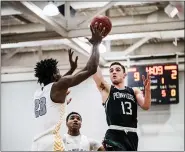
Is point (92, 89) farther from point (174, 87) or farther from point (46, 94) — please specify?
point (46, 94)

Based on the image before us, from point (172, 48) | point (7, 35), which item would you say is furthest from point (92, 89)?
point (7, 35)

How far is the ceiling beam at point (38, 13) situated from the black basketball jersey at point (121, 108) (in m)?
2.36

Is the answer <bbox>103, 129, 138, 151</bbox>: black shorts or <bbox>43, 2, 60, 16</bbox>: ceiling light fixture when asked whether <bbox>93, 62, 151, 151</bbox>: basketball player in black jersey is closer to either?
<bbox>103, 129, 138, 151</bbox>: black shorts

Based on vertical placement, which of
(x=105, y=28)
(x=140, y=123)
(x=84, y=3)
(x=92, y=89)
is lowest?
(x=140, y=123)

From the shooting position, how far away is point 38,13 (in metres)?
6.39

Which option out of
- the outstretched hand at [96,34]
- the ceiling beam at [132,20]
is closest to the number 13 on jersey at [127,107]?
the outstretched hand at [96,34]

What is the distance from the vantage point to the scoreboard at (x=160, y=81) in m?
8.27

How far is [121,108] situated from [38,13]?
2.64 m

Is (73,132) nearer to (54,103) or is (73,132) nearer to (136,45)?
(54,103)

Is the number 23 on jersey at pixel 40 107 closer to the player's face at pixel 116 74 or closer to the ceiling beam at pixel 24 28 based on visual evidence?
the player's face at pixel 116 74

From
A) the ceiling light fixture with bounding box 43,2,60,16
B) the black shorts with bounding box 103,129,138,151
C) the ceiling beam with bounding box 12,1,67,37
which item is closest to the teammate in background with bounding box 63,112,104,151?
the black shorts with bounding box 103,129,138,151

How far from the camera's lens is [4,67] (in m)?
9.89

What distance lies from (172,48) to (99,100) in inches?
72.1

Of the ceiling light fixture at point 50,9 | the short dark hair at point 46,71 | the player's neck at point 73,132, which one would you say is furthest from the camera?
the ceiling light fixture at point 50,9
